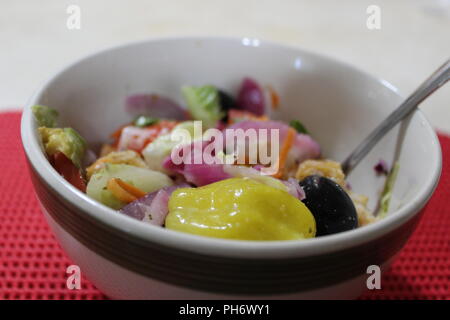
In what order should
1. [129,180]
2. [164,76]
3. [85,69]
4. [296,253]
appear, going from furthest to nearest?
[164,76], [85,69], [129,180], [296,253]

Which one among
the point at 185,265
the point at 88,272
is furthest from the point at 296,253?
the point at 88,272

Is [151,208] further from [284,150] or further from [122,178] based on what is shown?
[284,150]

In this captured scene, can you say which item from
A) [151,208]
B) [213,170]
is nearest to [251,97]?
[213,170]

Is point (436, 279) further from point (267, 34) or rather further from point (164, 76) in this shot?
point (267, 34)
